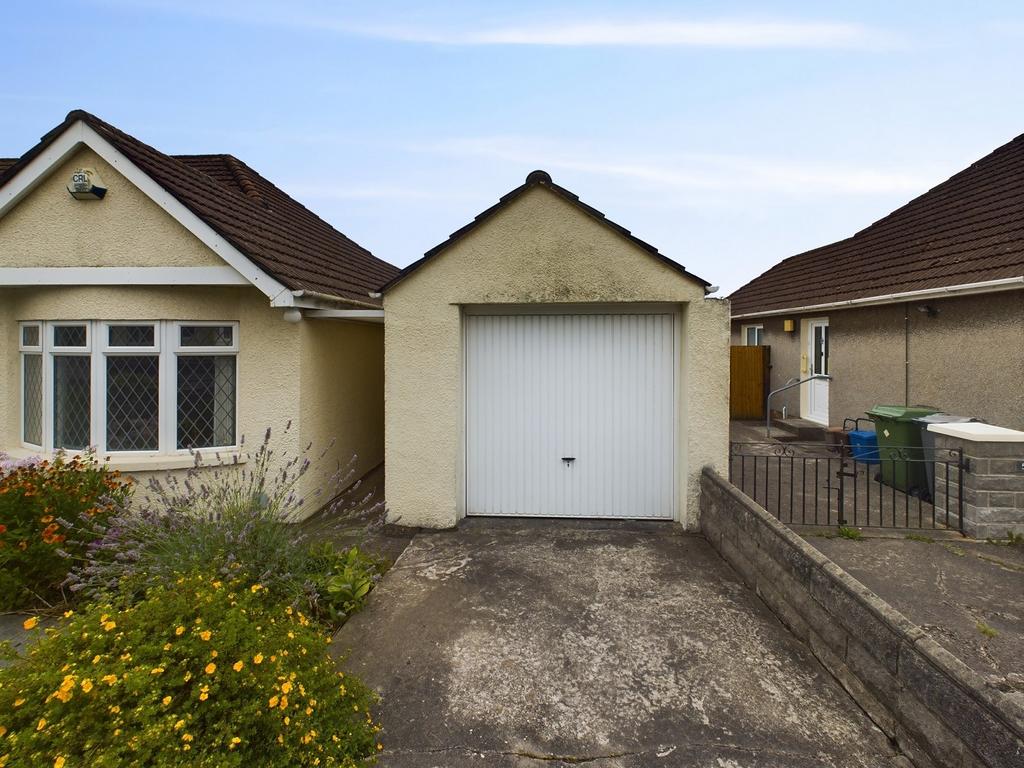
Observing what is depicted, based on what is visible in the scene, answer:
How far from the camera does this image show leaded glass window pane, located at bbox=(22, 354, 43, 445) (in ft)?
22.9

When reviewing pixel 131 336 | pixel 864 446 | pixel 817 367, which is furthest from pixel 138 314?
pixel 817 367

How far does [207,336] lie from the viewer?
22.4 feet

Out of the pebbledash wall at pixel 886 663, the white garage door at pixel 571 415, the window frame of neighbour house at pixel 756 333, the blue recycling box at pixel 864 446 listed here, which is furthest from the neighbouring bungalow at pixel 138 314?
the window frame of neighbour house at pixel 756 333

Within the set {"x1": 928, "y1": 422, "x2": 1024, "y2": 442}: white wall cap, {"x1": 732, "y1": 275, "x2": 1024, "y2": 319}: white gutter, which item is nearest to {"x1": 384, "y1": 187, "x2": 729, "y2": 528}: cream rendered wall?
{"x1": 928, "y1": 422, "x2": 1024, "y2": 442}: white wall cap

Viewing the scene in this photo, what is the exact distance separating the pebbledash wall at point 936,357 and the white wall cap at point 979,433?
6.94 ft

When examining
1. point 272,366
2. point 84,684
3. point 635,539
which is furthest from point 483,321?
point 84,684

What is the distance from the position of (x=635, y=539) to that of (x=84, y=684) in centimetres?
511

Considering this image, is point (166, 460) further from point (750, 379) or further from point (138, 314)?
point (750, 379)

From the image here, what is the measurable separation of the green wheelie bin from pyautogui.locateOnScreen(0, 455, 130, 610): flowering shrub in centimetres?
936

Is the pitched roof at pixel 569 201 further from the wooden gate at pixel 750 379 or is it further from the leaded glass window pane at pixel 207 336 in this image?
the wooden gate at pixel 750 379

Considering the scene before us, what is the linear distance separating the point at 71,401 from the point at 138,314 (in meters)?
1.54

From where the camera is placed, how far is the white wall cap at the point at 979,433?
5.65 metres

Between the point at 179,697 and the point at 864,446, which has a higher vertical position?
the point at 864,446

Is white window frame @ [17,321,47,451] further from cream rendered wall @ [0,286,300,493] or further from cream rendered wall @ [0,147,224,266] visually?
cream rendered wall @ [0,147,224,266]
